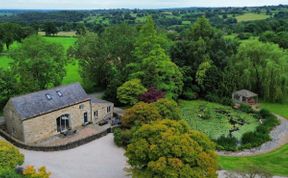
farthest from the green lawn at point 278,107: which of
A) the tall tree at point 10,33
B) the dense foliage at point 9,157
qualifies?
the tall tree at point 10,33

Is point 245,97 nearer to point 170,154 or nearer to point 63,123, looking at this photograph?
point 63,123

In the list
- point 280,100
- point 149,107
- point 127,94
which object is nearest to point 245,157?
point 149,107

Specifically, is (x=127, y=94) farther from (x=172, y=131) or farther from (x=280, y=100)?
(x=280, y=100)

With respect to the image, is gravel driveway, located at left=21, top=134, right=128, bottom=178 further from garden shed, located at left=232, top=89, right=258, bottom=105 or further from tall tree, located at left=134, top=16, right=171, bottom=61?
garden shed, located at left=232, top=89, right=258, bottom=105

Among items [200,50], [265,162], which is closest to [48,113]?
[265,162]

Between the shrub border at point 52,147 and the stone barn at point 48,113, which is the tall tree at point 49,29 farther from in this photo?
the shrub border at point 52,147
